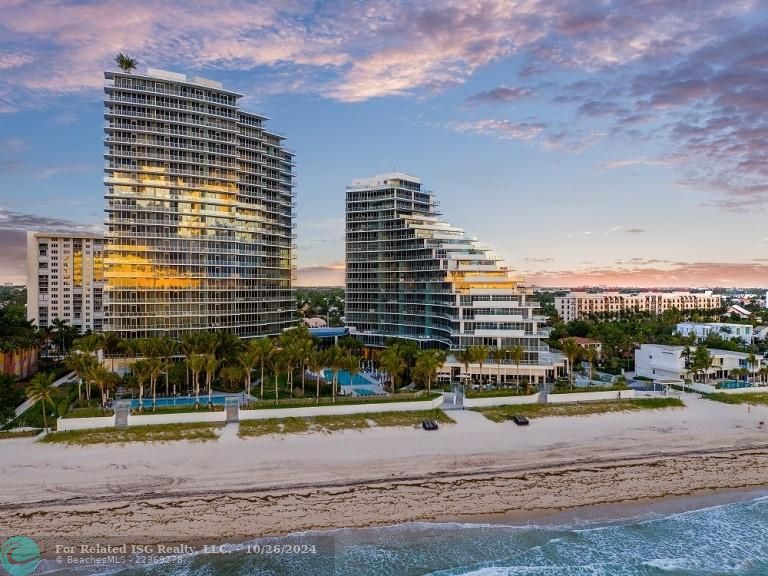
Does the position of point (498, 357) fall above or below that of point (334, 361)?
below

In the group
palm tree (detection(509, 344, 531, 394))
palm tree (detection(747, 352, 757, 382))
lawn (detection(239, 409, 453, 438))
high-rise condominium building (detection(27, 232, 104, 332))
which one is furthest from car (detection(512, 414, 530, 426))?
high-rise condominium building (detection(27, 232, 104, 332))

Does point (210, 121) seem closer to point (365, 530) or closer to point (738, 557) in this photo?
point (365, 530)

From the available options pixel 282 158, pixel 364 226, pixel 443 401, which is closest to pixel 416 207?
pixel 364 226

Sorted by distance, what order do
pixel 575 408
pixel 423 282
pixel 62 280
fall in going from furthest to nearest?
pixel 62 280 < pixel 423 282 < pixel 575 408

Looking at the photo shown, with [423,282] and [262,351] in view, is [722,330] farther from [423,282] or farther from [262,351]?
[262,351]

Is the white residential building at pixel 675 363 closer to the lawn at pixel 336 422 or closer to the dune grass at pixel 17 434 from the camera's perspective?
the lawn at pixel 336 422

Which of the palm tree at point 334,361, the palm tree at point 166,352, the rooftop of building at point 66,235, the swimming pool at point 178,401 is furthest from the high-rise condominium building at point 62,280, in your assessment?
the palm tree at point 334,361

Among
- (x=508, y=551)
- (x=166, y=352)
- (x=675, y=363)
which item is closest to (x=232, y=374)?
(x=166, y=352)

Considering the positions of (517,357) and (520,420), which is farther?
(517,357)
